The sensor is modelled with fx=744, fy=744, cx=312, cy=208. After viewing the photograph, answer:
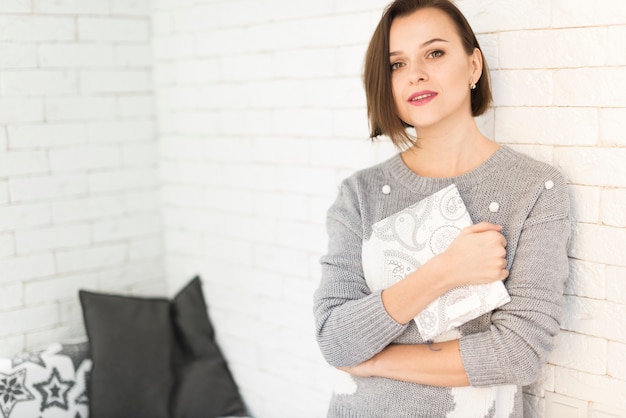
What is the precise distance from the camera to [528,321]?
1.54 metres

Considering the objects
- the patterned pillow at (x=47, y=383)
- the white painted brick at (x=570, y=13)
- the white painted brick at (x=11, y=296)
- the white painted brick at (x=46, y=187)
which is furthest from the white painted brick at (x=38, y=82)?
the white painted brick at (x=570, y=13)

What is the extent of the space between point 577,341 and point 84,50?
1.87m

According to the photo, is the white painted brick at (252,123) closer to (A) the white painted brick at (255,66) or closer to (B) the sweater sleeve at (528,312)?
(A) the white painted brick at (255,66)

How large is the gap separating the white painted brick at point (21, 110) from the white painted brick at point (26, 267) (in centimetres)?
46

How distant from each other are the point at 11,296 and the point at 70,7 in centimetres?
100

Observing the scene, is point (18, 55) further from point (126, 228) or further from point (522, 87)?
point (522, 87)


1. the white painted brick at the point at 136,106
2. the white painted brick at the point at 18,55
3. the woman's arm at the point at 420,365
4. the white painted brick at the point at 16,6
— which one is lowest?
the woman's arm at the point at 420,365

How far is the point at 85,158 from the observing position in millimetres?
2627

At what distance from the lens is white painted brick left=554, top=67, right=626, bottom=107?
1626 mm

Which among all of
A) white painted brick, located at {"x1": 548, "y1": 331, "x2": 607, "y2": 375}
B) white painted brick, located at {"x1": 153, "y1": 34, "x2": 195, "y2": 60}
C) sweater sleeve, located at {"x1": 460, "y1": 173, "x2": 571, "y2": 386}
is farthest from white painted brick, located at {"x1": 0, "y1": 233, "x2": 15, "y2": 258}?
white painted brick, located at {"x1": 548, "y1": 331, "x2": 607, "y2": 375}

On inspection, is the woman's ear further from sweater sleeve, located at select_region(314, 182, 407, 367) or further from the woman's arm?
the woman's arm

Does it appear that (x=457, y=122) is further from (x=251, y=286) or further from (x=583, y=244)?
(x=251, y=286)

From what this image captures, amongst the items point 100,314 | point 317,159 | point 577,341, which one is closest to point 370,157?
point 317,159

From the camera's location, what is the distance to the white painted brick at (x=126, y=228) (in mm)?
2693
